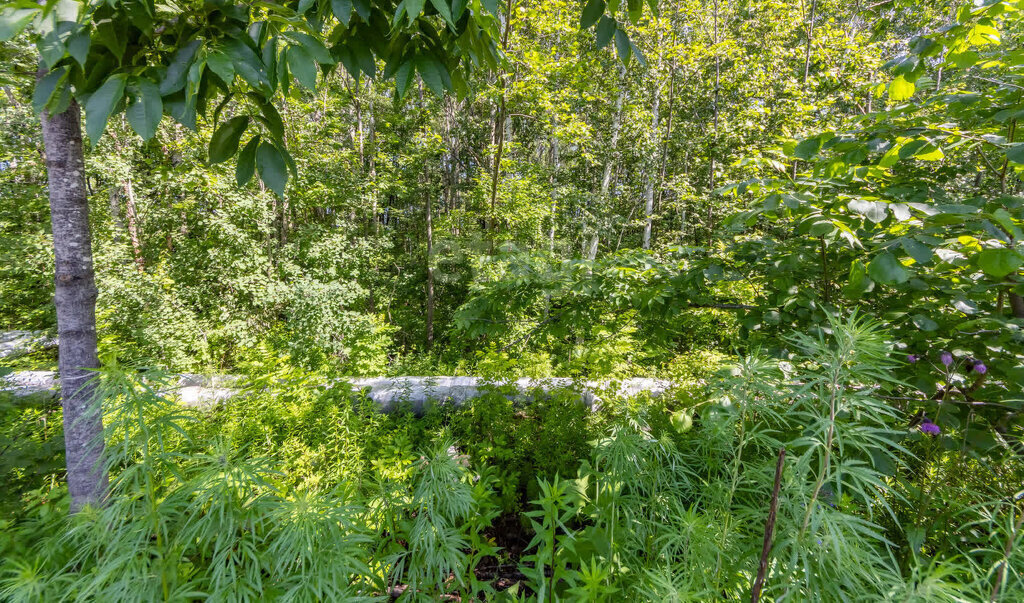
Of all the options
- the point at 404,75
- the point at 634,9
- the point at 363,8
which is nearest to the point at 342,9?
the point at 363,8

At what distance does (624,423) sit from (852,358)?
3.32 feet

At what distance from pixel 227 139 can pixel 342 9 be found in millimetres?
507

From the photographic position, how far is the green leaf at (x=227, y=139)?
1.13 metres

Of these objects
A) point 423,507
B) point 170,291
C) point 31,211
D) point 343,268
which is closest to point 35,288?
point 31,211

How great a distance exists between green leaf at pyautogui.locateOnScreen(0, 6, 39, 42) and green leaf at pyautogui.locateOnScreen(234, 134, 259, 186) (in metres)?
0.41

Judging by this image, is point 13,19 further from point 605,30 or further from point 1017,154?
point 1017,154

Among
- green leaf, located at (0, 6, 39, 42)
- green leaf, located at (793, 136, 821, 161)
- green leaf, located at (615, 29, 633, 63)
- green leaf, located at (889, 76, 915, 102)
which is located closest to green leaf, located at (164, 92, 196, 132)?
green leaf, located at (0, 6, 39, 42)

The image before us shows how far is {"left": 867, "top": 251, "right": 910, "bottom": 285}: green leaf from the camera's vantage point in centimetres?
127

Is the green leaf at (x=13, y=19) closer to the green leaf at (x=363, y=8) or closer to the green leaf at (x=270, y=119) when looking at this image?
the green leaf at (x=270, y=119)

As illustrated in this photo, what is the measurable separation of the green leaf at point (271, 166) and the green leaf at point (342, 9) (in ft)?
1.30

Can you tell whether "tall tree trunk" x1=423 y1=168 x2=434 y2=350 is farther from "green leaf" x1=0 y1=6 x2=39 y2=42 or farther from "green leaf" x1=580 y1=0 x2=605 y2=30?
"green leaf" x1=0 y1=6 x2=39 y2=42

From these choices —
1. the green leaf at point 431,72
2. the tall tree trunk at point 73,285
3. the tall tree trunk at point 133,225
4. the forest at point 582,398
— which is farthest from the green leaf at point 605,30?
the tall tree trunk at point 133,225

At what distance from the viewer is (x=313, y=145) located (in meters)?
8.53

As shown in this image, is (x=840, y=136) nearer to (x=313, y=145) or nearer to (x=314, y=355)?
(x=314, y=355)
